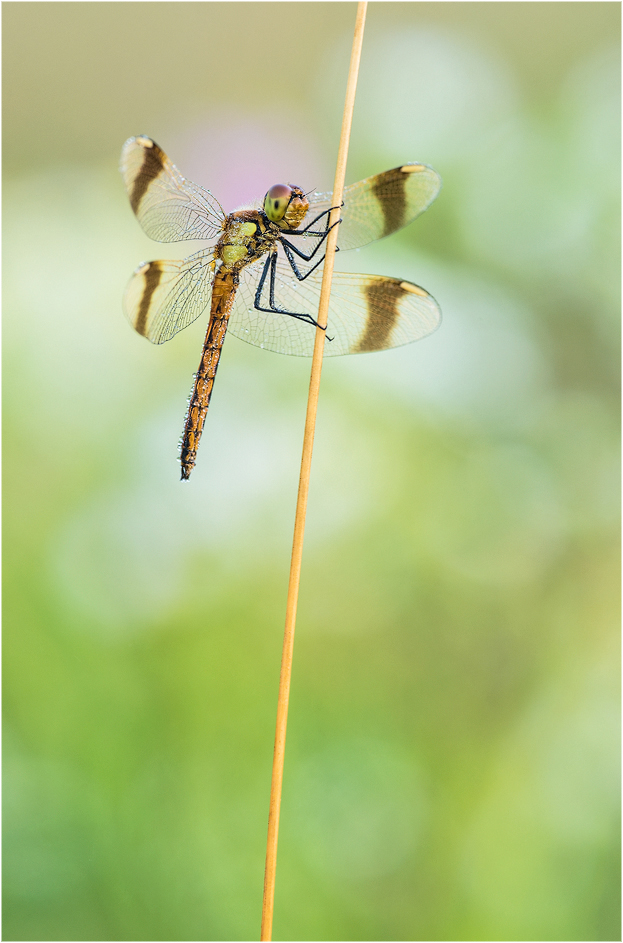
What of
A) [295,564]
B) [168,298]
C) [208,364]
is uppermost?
[168,298]

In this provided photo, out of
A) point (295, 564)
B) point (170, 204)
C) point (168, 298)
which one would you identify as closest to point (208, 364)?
point (168, 298)

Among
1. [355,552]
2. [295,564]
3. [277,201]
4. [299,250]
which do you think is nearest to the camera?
[295,564]

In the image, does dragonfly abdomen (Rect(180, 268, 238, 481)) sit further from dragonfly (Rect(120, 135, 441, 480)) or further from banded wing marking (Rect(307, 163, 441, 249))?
banded wing marking (Rect(307, 163, 441, 249))

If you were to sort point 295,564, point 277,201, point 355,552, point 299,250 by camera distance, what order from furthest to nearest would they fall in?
point 355,552
point 299,250
point 277,201
point 295,564

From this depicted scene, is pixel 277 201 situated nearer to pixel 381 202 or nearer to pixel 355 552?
pixel 381 202

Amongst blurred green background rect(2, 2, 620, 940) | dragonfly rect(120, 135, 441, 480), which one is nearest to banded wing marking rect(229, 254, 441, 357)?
dragonfly rect(120, 135, 441, 480)

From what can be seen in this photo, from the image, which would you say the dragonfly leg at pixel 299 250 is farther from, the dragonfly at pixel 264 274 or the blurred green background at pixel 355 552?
the blurred green background at pixel 355 552

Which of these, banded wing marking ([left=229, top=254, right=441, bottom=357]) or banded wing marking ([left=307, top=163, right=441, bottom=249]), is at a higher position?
banded wing marking ([left=307, top=163, right=441, bottom=249])

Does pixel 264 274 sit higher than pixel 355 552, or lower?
higher
